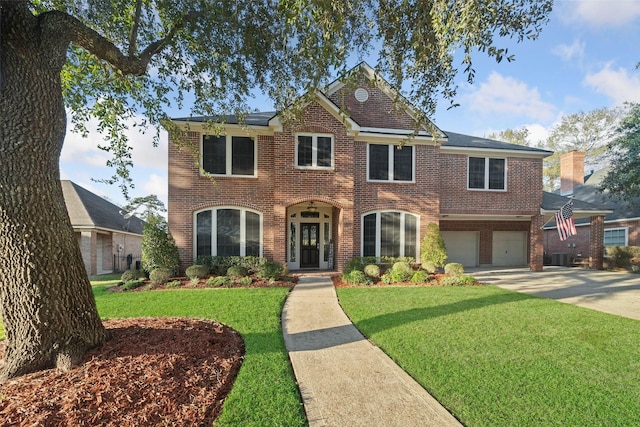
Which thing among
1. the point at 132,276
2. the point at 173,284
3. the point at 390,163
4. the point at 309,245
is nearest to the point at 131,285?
the point at 132,276

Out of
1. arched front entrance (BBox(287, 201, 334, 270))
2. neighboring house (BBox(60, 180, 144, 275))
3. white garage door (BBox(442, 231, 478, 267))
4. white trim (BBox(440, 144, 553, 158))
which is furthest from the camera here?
white garage door (BBox(442, 231, 478, 267))

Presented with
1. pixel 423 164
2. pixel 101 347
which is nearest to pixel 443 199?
pixel 423 164

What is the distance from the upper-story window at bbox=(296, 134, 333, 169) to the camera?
11.3 meters

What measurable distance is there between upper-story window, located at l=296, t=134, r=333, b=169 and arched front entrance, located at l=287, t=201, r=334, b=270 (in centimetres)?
236

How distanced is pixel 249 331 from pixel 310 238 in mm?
8289

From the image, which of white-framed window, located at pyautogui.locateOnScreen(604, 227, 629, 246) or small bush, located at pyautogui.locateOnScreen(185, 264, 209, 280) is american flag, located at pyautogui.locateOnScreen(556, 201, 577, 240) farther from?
small bush, located at pyautogui.locateOnScreen(185, 264, 209, 280)

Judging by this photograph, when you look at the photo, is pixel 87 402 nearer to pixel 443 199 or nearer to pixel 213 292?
pixel 213 292

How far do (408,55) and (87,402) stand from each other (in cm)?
657

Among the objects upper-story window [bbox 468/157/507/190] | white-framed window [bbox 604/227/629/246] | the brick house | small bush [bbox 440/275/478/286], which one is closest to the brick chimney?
white-framed window [bbox 604/227/629/246]

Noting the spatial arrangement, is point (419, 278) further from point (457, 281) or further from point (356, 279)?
point (356, 279)

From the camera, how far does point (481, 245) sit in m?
16.9

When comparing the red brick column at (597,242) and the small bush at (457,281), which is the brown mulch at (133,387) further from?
the red brick column at (597,242)

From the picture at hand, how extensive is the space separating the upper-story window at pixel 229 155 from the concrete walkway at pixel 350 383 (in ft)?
23.9

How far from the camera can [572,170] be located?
67.3ft
